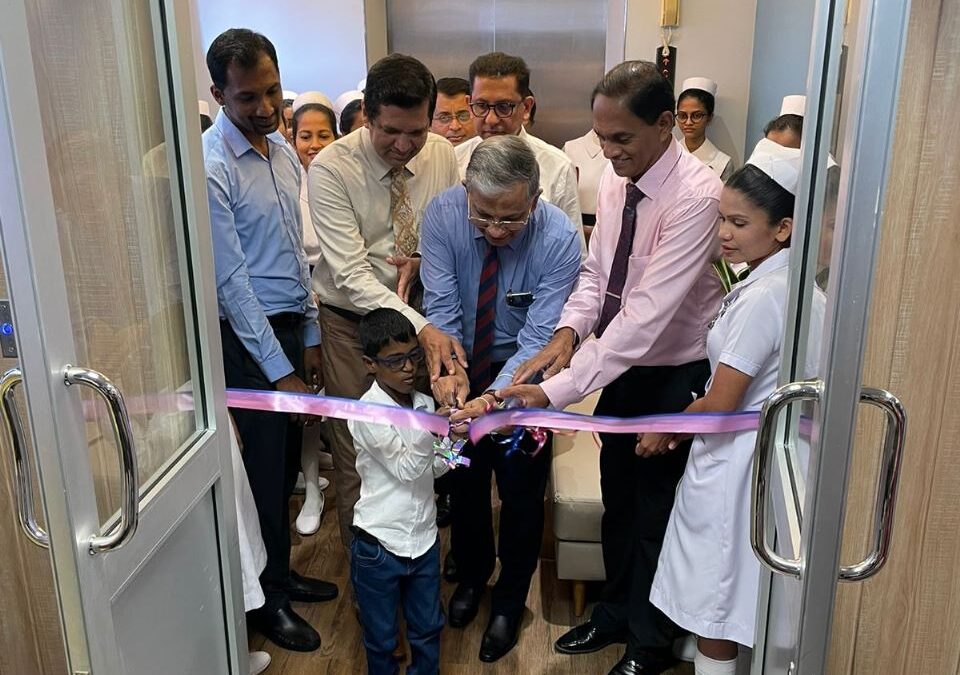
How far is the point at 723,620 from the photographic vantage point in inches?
77.5

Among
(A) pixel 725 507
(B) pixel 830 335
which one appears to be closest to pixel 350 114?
(A) pixel 725 507

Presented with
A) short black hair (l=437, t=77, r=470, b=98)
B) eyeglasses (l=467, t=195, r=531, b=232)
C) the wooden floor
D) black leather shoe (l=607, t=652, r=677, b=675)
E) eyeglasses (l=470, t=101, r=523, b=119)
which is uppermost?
short black hair (l=437, t=77, r=470, b=98)

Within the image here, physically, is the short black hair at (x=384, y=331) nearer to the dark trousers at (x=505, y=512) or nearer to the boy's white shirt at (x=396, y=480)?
the boy's white shirt at (x=396, y=480)

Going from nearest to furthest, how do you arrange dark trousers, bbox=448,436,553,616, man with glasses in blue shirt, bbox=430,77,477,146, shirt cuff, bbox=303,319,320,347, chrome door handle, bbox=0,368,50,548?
chrome door handle, bbox=0,368,50,548 → dark trousers, bbox=448,436,553,616 → shirt cuff, bbox=303,319,320,347 → man with glasses in blue shirt, bbox=430,77,477,146

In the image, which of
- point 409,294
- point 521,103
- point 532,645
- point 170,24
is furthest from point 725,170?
point 170,24

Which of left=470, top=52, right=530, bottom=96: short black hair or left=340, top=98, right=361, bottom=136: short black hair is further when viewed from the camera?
left=340, top=98, right=361, bottom=136: short black hair

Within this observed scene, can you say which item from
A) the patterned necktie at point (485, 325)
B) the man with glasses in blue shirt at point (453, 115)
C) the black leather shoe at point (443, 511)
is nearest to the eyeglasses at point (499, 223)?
the patterned necktie at point (485, 325)

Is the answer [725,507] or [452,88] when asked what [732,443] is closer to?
[725,507]

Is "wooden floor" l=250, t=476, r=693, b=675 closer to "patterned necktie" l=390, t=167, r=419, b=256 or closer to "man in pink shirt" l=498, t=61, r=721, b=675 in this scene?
"man in pink shirt" l=498, t=61, r=721, b=675

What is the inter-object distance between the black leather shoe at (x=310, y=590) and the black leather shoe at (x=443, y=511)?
522mm

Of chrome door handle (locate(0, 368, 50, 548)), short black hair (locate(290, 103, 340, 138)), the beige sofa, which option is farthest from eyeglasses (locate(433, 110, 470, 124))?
chrome door handle (locate(0, 368, 50, 548))

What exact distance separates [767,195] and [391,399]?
3.17 feet

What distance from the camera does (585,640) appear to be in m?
2.49

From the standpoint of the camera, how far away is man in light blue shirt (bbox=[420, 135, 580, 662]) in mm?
2340
